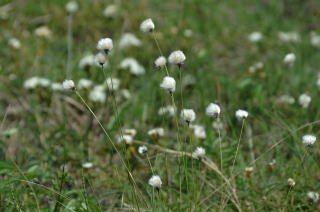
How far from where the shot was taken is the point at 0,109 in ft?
10.6

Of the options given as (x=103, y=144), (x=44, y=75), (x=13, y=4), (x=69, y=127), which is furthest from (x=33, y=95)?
(x=13, y=4)

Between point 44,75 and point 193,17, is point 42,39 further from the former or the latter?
point 193,17

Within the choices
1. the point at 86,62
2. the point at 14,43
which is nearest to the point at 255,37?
the point at 86,62

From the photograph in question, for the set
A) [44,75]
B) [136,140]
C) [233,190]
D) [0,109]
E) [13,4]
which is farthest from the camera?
[13,4]

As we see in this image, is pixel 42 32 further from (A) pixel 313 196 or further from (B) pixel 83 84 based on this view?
(A) pixel 313 196

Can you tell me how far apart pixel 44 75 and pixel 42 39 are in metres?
0.55

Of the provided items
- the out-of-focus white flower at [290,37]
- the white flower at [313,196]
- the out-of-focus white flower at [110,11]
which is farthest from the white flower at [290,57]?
the out-of-focus white flower at [110,11]

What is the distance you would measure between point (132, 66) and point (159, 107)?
1.53ft

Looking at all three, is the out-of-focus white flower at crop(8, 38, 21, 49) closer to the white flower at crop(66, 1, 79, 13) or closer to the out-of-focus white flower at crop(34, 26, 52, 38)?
the out-of-focus white flower at crop(34, 26, 52, 38)

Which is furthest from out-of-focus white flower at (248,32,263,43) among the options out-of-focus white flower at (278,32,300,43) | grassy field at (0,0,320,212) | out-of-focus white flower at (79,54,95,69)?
out-of-focus white flower at (79,54,95,69)

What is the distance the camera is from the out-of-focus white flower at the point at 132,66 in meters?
3.47

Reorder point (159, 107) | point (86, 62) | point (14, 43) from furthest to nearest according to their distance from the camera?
1. point (14, 43)
2. point (86, 62)
3. point (159, 107)

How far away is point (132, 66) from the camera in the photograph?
349 cm

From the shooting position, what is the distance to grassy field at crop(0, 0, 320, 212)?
7.41ft
